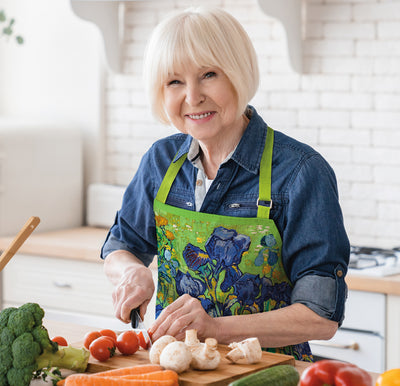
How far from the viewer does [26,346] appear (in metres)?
1.42

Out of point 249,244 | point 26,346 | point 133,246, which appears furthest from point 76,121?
point 26,346

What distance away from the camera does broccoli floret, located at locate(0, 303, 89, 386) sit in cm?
141

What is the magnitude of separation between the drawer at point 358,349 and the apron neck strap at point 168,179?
3.63ft

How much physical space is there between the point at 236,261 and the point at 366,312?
1.05 meters

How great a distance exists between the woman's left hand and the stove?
1.20 m

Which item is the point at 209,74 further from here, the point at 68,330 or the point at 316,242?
the point at 68,330

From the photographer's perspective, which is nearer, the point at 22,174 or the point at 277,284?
the point at 277,284

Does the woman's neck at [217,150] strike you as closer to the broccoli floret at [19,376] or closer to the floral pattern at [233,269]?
the floral pattern at [233,269]

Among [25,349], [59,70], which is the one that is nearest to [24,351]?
[25,349]

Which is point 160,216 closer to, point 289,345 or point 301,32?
point 289,345

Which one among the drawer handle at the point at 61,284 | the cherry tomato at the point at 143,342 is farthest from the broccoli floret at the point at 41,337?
the drawer handle at the point at 61,284

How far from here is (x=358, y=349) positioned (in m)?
2.77

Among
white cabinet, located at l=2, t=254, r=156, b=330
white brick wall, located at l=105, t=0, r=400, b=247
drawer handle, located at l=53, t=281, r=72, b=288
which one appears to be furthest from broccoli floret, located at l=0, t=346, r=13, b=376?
white brick wall, located at l=105, t=0, r=400, b=247

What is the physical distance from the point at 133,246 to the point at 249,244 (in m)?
0.39
